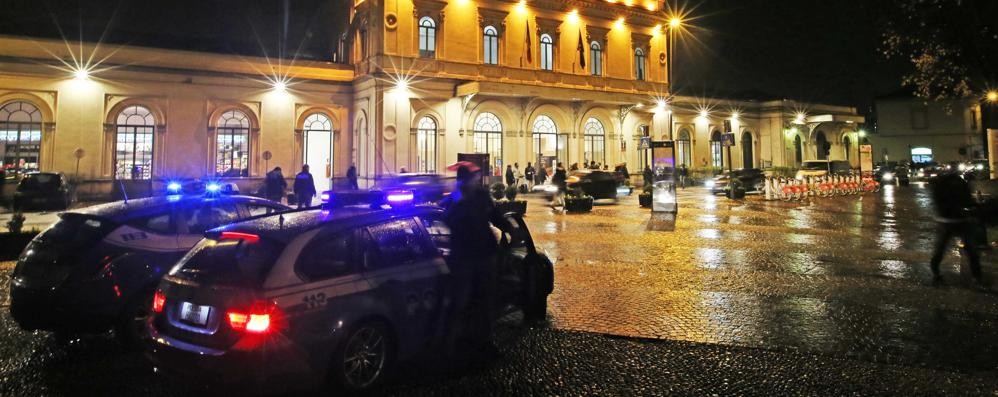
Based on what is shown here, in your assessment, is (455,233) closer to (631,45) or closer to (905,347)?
(905,347)

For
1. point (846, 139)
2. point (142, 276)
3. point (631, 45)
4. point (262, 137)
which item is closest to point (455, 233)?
point (142, 276)

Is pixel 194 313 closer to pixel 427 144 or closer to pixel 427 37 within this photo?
pixel 427 144

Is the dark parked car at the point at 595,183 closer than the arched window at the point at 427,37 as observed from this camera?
Yes

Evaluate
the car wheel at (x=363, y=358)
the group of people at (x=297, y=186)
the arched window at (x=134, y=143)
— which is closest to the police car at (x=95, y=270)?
the car wheel at (x=363, y=358)

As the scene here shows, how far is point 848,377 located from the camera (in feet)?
14.8

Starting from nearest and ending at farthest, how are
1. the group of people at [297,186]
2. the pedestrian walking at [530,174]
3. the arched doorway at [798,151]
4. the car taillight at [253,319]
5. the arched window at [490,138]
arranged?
1. the car taillight at [253,319]
2. the group of people at [297,186]
3. the pedestrian walking at [530,174]
4. the arched window at [490,138]
5. the arched doorway at [798,151]

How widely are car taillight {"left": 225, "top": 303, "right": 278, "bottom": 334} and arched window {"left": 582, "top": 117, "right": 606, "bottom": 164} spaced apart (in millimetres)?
30633

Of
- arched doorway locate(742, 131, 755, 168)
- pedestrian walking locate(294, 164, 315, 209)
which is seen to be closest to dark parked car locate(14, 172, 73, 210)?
pedestrian walking locate(294, 164, 315, 209)

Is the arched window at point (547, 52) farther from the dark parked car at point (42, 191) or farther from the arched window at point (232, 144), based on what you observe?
the dark parked car at point (42, 191)

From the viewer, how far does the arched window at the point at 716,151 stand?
4116 cm

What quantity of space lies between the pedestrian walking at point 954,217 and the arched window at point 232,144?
2756 cm

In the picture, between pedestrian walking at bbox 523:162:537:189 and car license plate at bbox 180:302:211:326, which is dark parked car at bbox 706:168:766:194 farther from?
car license plate at bbox 180:302:211:326

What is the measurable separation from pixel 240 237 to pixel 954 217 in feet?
32.1

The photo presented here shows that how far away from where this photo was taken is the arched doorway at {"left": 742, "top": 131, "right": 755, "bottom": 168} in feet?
144
